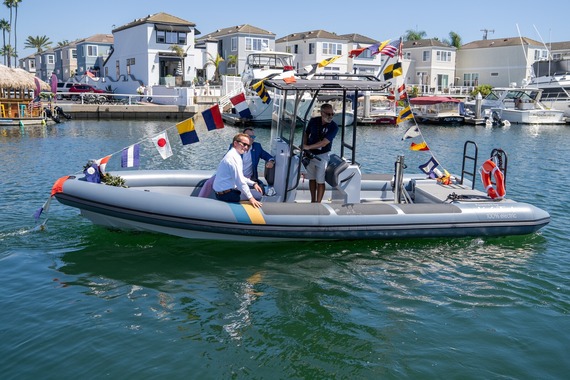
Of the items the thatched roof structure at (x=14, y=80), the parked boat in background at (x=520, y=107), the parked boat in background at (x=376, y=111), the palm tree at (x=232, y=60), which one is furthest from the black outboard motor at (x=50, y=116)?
the parked boat in background at (x=520, y=107)

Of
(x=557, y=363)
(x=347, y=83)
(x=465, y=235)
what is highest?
(x=347, y=83)

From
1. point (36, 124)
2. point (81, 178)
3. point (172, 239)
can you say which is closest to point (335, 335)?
point (172, 239)

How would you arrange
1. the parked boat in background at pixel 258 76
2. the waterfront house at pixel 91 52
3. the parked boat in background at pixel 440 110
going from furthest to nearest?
the waterfront house at pixel 91 52 < the parked boat in background at pixel 440 110 < the parked boat in background at pixel 258 76

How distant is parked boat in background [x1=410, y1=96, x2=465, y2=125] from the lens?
127 ft

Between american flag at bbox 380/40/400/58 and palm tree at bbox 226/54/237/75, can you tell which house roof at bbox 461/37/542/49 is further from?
american flag at bbox 380/40/400/58

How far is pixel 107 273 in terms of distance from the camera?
7809 millimetres

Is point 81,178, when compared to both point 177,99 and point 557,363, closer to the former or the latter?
point 557,363

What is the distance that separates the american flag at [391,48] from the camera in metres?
10.2

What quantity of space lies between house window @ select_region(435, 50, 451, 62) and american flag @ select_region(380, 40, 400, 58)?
173ft

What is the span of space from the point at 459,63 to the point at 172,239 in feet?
199

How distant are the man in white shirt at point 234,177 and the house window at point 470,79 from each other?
57.8 m

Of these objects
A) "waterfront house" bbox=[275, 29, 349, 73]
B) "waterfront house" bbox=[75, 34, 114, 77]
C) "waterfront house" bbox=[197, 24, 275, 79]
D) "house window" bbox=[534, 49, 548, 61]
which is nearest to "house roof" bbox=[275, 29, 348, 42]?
"waterfront house" bbox=[275, 29, 349, 73]

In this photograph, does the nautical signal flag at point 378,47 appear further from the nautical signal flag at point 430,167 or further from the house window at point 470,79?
the house window at point 470,79

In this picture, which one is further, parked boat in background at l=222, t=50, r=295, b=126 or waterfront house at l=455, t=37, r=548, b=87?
waterfront house at l=455, t=37, r=548, b=87
